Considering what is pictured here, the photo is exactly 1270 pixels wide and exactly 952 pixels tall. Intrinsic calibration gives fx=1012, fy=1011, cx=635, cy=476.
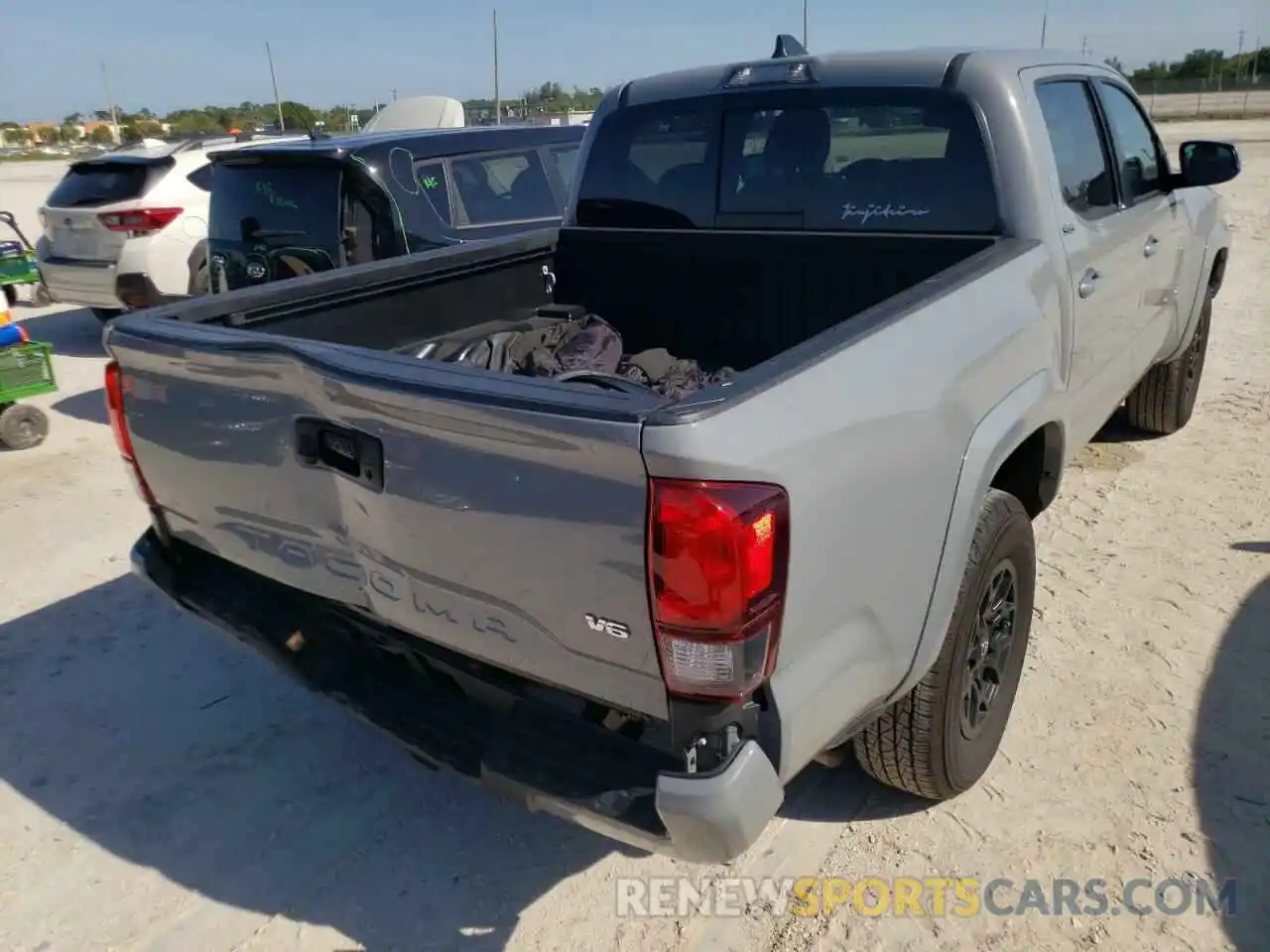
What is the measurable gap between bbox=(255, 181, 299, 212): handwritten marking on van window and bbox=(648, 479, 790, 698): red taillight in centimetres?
466

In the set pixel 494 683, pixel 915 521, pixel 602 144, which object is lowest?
pixel 494 683

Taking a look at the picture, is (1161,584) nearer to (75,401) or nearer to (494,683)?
(494,683)

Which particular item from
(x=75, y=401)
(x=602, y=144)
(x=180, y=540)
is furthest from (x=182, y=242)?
(x=180, y=540)

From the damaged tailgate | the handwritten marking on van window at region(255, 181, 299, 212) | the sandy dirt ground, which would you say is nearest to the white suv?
the handwritten marking on van window at region(255, 181, 299, 212)

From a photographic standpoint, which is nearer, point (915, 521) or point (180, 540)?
point (915, 521)

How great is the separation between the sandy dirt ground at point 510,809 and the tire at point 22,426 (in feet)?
7.72

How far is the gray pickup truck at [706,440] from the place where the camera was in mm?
1855

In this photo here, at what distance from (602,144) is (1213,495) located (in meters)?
3.29

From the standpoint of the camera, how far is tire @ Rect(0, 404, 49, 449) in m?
6.22

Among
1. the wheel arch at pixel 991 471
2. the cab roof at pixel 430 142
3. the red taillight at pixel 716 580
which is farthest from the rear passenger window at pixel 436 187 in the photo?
the red taillight at pixel 716 580

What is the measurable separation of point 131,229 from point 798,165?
6520 mm

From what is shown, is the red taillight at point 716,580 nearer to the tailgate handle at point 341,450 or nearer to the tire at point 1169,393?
the tailgate handle at point 341,450

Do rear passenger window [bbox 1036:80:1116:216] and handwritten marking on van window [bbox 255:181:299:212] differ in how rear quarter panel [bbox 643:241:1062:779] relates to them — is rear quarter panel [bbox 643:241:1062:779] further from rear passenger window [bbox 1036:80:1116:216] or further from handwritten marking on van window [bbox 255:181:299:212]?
handwritten marking on van window [bbox 255:181:299:212]

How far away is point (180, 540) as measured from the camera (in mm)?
2941
